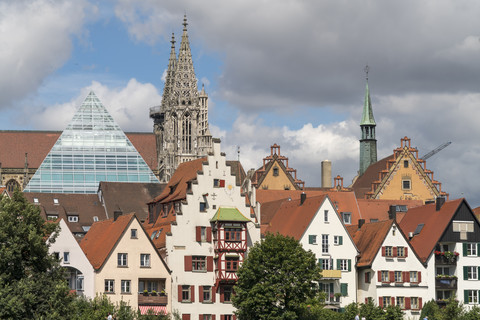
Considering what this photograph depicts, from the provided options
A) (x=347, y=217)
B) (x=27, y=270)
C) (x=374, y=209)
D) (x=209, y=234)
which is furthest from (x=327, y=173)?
(x=27, y=270)

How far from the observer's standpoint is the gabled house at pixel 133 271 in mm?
106562

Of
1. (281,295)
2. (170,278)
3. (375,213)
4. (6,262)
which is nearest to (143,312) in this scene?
(170,278)

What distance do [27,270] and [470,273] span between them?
50813mm

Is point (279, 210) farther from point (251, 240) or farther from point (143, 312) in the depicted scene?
point (143, 312)

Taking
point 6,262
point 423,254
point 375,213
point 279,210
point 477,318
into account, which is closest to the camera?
point 6,262

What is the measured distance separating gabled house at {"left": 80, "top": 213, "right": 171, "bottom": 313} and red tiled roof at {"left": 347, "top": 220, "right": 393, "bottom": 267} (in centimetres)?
2126

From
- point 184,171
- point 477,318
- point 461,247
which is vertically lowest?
point 477,318

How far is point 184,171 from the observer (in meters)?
125

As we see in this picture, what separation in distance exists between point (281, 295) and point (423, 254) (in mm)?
22823

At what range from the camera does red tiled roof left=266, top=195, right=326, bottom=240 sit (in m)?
118

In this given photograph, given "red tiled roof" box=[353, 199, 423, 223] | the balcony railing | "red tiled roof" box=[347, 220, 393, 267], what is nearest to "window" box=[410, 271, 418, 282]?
"red tiled roof" box=[347, 220, 393, 267]

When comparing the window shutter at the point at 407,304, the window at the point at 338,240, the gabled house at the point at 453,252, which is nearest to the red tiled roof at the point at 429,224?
the gabled house at the point at 453,252

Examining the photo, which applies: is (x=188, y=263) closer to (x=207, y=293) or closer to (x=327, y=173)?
(x=207, y=293)

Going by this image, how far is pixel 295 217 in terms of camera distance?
122 m
